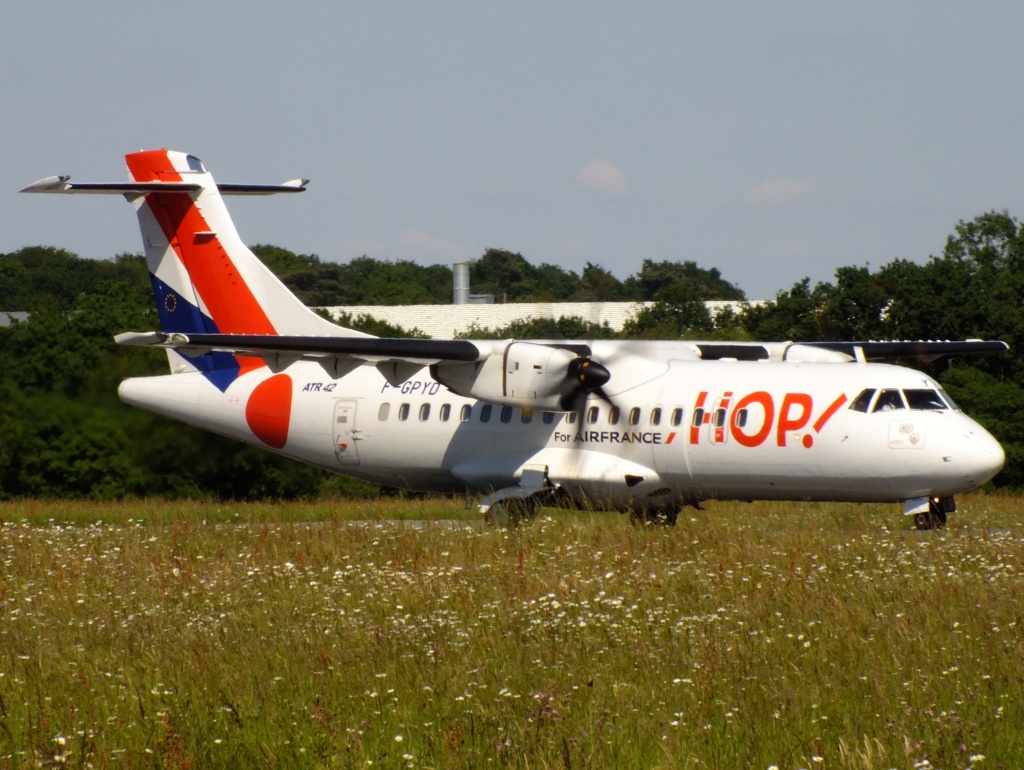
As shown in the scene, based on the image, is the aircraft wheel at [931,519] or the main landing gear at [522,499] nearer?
the aircraft wheel at [931,519]

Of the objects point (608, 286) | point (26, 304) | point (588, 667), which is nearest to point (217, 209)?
point (608, 286)

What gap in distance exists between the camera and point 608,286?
16.2 metres

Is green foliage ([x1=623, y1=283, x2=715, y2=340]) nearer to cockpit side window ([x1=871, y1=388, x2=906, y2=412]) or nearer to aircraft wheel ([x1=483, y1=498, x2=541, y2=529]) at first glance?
aircraft wheel ([x1=483, y1=498, x2=541, y2=529])

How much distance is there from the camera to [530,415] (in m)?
19.2

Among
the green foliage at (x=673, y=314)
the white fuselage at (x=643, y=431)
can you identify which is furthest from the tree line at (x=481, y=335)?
the white fuselage at (x=643, y=431)

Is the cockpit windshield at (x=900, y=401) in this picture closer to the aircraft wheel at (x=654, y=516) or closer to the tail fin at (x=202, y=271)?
the aircraft wheel at (x=654, y=516)

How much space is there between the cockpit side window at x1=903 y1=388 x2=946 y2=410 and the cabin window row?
2433mm

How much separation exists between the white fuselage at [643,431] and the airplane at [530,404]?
0.09ft

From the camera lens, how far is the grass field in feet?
23.4

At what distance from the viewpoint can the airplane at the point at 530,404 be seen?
16.9 metres

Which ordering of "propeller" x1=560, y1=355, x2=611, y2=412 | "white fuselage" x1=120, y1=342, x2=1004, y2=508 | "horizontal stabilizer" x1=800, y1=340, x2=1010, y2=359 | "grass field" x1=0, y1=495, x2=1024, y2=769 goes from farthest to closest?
"horizontal stabilizer" x1=800, y1=340, x2=1010, y2=359, "propeller" x1=560, y1=355, x2=611, y2=412, "white fuselage" x1=120, y1=342, x2=1004, y2=508, "grass field" x1=0, y1=495, x2=1024, y2=769

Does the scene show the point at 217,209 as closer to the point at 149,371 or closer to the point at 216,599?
the point at 149,371

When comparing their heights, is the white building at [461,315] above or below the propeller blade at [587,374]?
above

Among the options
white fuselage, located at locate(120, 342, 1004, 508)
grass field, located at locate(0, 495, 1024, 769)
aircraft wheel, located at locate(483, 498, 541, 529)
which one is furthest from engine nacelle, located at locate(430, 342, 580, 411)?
grass field, located at locate(0, 495, 1024, 769)
